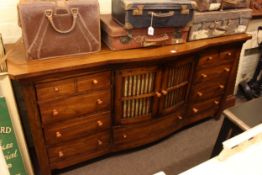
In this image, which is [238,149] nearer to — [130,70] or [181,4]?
[130,70]

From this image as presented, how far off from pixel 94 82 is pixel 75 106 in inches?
7.5

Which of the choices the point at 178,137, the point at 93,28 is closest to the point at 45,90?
the point at 93,28

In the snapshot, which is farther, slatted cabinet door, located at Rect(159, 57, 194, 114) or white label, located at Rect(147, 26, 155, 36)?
slatted cabinet door, located at Rect(159, 57, 194, 114)

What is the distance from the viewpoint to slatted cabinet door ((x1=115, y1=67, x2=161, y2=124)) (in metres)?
1.57

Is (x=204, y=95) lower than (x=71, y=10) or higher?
lower

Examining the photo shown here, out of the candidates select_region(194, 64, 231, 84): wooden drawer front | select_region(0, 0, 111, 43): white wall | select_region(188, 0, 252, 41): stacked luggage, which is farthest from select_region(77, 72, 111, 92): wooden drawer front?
select_region(194, 64, 231, 84): wooden drawer front

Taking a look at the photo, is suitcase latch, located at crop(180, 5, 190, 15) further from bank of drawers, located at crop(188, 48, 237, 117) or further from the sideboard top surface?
bank of drawers, located at crop(188, 48, 237, 117)

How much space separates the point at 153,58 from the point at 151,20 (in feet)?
0.76

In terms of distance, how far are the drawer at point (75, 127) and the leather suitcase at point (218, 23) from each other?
0.85 m

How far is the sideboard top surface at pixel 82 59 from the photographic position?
4.11 feet

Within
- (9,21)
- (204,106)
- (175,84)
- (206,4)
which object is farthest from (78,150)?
(206,4)

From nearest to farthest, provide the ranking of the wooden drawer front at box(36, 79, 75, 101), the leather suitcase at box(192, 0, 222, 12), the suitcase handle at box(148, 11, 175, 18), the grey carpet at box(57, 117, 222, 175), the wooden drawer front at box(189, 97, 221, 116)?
the wooden drawer front at box(36, 79, 75, 101), the suitcase handle at box(148, 11, 175, 18), the leather suitcase at box(192, 0, 222, 12), the grey carpet at box(57, 117, 222, 175), the wooden drawer front at box(189, 97, 221, 116)

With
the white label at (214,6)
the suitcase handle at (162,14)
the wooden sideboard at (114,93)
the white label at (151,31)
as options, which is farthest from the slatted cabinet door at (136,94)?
the white label at (214,6)

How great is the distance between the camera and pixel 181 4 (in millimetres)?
1512
